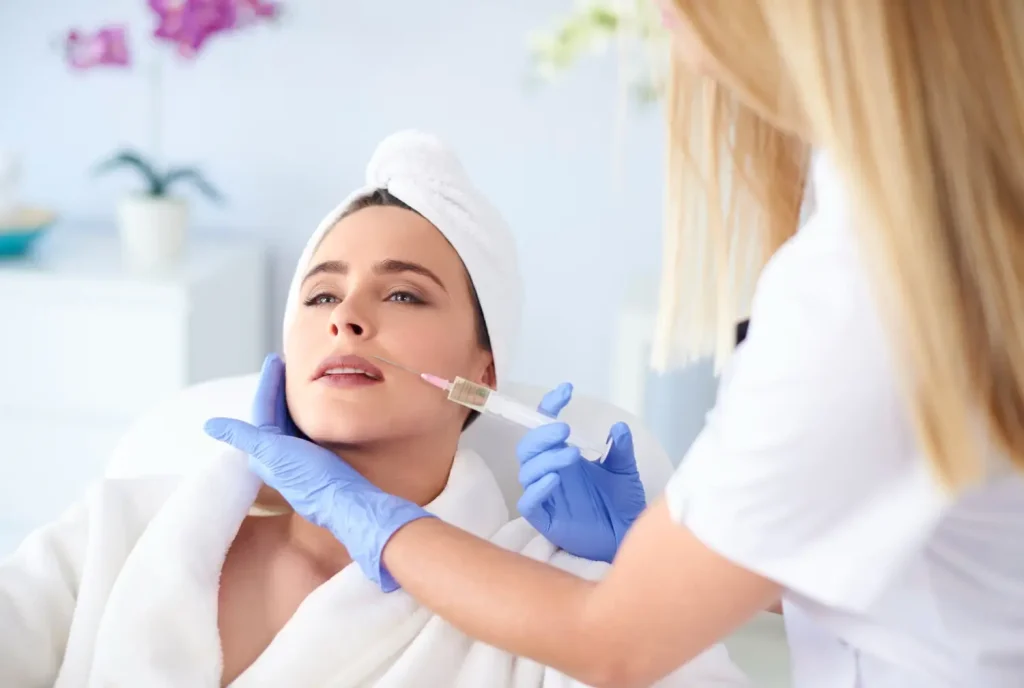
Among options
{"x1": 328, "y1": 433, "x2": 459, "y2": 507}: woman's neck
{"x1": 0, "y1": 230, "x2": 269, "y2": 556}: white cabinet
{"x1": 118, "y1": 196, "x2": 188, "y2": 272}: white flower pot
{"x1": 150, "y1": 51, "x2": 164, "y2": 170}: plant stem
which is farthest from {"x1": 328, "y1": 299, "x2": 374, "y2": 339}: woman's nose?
{"x1": 150, "y1": 51, "x2": 164, "y2": 170}: plant stem

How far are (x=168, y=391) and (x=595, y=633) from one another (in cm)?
147

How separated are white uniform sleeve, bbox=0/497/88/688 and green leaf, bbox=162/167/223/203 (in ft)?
3.85

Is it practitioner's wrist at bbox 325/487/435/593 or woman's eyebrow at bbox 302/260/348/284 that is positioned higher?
woman's eyebrow at bbox 302/260/348/284

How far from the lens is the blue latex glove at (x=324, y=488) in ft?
3.23

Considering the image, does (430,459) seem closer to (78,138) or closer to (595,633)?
(595,633)

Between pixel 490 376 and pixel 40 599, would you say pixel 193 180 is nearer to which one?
pixel 490 376

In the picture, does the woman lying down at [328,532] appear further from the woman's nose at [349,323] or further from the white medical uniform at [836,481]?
the white medical uniform at [836,481]

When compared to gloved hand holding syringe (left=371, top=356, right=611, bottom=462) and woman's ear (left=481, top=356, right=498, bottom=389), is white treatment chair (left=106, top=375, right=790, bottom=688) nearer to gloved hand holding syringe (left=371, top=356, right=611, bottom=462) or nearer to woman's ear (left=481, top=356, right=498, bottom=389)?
woman's ear (left=481, top=356, right=498, bottom=389)

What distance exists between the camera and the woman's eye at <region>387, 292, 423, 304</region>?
3.95 ft

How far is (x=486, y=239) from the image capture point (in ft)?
4.18

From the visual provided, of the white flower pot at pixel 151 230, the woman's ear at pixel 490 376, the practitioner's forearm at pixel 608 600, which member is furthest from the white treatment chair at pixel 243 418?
the white flower pot at pixel 151 230

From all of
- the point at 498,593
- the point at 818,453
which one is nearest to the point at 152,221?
the point at 498,593

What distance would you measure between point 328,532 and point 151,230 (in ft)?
3.85

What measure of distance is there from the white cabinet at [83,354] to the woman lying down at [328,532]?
33.4 inches
